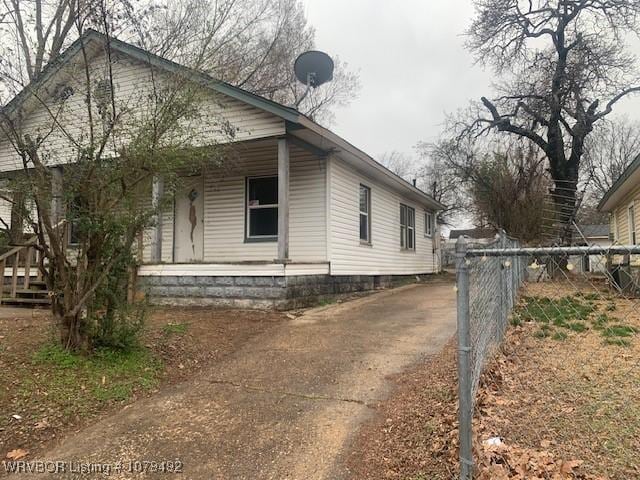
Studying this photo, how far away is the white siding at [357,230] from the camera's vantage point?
10141 millimetres

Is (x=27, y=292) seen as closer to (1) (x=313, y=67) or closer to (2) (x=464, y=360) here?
(1) (x=313, y=67)

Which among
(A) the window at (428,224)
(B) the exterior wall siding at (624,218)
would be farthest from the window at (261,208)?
(B) the exterior wall siding at (624,218)

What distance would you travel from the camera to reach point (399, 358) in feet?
17.2

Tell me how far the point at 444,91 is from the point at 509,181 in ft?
49.2

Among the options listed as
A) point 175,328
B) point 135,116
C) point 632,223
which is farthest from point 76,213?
point 632,223

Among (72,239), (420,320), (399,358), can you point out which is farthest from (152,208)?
(420,320)

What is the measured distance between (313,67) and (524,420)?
10271 millimetres

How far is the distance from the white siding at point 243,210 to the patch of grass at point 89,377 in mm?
5297

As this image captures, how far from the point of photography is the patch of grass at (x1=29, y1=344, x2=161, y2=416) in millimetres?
3883

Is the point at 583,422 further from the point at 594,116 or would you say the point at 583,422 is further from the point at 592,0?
the point at 592,0

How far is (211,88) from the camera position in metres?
7.70

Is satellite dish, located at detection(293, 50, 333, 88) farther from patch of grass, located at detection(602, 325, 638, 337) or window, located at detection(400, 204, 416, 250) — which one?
patch of grass, located at detection(602, 325, 638, 337)

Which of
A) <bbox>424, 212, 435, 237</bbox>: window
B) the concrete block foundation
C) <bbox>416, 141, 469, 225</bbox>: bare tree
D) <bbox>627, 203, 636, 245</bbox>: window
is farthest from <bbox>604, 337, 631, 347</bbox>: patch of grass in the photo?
<bbox>416, 141, 469, 225</bbox>: bare tree

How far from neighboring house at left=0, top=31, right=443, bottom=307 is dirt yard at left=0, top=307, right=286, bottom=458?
45.8 inches
